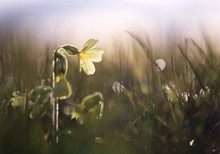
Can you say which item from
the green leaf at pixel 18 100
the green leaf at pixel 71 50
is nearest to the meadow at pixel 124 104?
the green leaf at pixel 18 100

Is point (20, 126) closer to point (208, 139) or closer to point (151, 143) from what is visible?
point (151, 143)

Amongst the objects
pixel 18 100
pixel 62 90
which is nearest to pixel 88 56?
pixel 62 90

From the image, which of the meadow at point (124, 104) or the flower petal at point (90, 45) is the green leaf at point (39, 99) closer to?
A: the meadow at point (124, 104)

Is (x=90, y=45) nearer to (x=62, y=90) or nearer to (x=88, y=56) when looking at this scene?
(x=88, y=56)

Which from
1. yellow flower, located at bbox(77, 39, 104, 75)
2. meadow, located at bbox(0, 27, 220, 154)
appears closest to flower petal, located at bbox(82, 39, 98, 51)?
yellow flower, located at bbox(77, 39, 104, 75)

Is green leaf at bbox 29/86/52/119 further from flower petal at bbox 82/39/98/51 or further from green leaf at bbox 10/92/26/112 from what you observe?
flower petal at bbox 82/39/98/51
